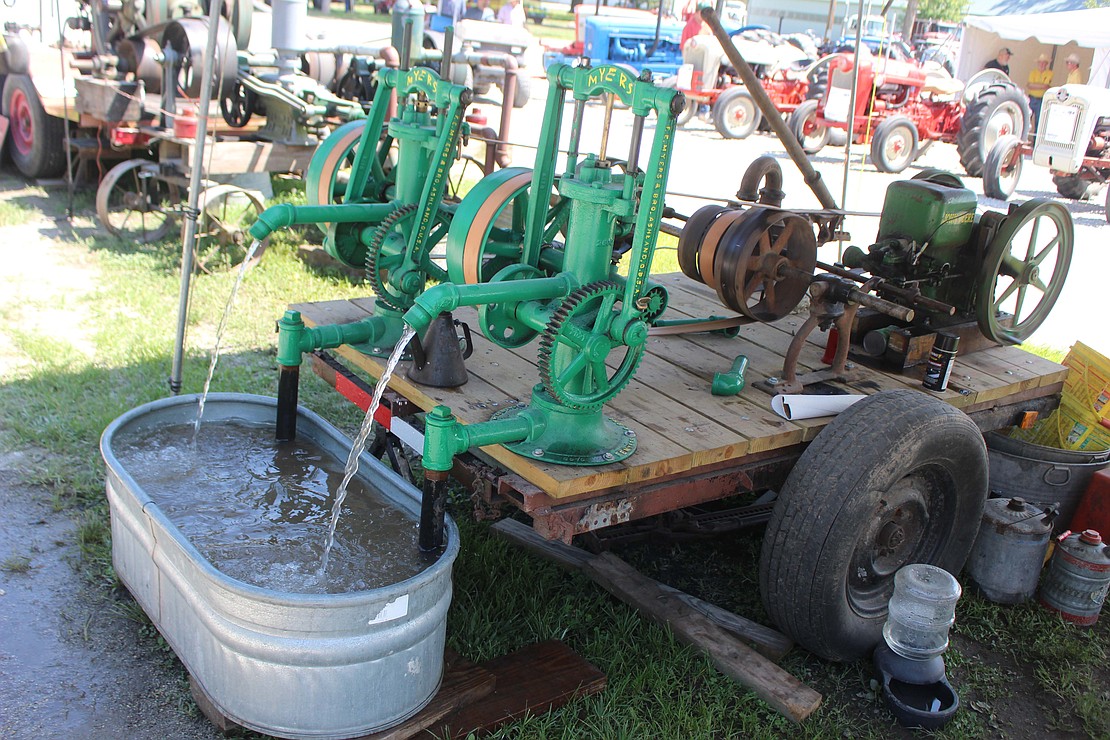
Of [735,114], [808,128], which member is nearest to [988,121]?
[808,128]

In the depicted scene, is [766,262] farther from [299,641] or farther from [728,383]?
[299,641]

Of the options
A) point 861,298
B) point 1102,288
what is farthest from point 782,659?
point 1102,288

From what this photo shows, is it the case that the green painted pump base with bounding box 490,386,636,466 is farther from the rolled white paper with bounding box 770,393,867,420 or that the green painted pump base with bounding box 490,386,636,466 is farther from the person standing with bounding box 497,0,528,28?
the person standing with bounding box 497,0,528,28

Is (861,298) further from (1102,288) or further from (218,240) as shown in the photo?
(1102,288)

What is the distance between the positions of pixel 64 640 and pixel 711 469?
207cm

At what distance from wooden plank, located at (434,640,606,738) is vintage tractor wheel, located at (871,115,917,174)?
40.2ft

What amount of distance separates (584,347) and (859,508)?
1.00 metres

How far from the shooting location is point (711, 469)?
10.2ft

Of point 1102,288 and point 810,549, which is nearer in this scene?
point 810,549

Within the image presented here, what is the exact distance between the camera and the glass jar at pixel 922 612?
3080 mm

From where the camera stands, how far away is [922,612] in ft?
10.2

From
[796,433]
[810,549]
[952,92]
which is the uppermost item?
[952,92]

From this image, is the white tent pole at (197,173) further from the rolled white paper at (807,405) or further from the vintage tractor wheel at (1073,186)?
the vintage tractor wheel at (1073,186)

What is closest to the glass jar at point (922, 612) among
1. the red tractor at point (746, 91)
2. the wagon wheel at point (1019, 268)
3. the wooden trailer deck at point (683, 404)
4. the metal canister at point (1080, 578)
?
the wooden trailer deck at point (683, 404)
